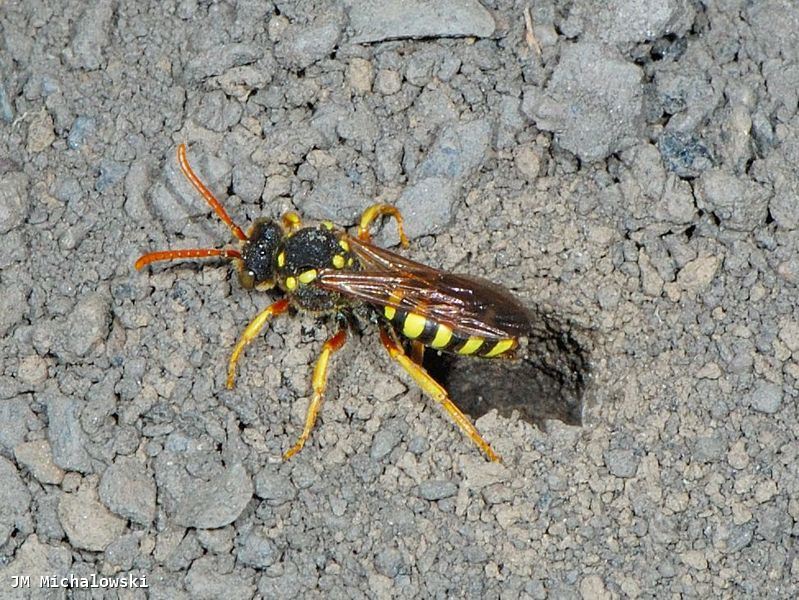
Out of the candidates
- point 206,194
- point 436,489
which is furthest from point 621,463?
point 206,194

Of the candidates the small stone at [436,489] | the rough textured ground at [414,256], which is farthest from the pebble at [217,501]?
the small stone at [436,489]

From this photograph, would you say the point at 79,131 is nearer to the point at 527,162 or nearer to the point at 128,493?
the point at 128,493

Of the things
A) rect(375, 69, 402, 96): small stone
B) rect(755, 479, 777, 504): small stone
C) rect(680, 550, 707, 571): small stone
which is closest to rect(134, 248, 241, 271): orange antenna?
rect(375, 69, 402, 96): small stone

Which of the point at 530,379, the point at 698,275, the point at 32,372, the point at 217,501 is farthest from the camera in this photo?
the point at 530,379

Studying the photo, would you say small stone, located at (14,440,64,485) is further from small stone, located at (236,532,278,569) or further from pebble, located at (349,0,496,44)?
pebble, located at (349,0,496,44)

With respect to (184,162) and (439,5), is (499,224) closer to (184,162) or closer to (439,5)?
(439,5)

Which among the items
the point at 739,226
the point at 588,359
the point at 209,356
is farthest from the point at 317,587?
the point at 739,226
